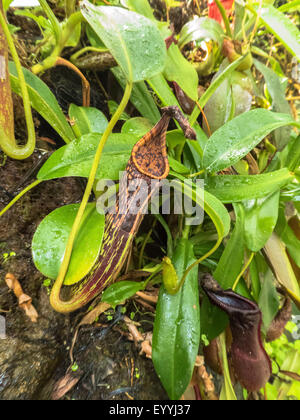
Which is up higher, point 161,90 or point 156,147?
point 161,90

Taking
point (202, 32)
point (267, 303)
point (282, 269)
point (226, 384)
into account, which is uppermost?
point (202, 32)

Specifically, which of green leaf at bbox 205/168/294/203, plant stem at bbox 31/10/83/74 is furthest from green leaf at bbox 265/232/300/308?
plant stem at bbox 31/10/83/74

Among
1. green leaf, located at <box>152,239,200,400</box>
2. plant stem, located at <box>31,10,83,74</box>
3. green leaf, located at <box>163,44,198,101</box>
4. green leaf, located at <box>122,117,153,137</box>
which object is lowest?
green leaf, located at <box>152,239,200,400</box>

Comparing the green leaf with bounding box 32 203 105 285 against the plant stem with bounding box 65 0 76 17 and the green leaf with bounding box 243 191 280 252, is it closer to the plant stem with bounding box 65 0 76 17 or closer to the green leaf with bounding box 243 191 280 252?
the green leaf with bounding box 243 191 280 252

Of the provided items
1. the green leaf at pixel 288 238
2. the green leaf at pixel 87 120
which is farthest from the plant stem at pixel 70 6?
the green leaf at pixel 288 238

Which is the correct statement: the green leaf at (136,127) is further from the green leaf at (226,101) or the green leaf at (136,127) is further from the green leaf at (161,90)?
the green leaf at (226,101)

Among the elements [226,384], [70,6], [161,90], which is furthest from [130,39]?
[226,384]

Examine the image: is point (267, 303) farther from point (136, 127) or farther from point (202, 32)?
point (202, 32)
